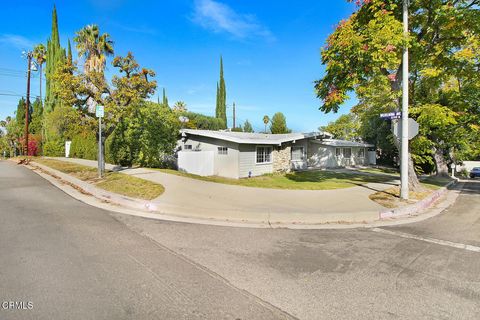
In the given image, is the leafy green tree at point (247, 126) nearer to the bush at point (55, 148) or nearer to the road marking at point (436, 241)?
the bush at point (55, 148)

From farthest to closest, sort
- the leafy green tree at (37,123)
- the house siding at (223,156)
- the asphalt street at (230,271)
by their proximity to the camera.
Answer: the leafy green tree at (37,123)
the house siding at (223,156)
the asphalt street at (230,271)

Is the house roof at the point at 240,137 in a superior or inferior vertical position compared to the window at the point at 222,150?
superior

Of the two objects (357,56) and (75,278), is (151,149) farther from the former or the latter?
(75,278)

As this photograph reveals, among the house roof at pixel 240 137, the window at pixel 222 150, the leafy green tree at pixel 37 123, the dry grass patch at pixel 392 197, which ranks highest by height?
the leafy green tree at pixel 37 123

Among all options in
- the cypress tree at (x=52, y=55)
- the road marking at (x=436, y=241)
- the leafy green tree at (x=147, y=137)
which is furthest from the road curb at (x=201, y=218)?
the cypress tree at (x=52, y=55)

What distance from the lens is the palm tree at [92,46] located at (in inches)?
779

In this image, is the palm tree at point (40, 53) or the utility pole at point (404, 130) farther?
the palm tree at point (40, 53)

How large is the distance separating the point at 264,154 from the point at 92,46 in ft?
49.0

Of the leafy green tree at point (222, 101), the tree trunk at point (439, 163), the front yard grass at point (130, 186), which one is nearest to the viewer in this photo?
the front yard grass at point (130, 186)

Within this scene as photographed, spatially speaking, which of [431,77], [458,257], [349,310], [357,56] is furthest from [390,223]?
[431,77]

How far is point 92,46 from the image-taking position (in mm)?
20000

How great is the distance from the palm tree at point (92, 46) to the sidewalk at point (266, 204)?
13.9 m

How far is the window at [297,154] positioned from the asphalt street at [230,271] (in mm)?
15243

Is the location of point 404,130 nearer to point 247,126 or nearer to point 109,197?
point 109,197
